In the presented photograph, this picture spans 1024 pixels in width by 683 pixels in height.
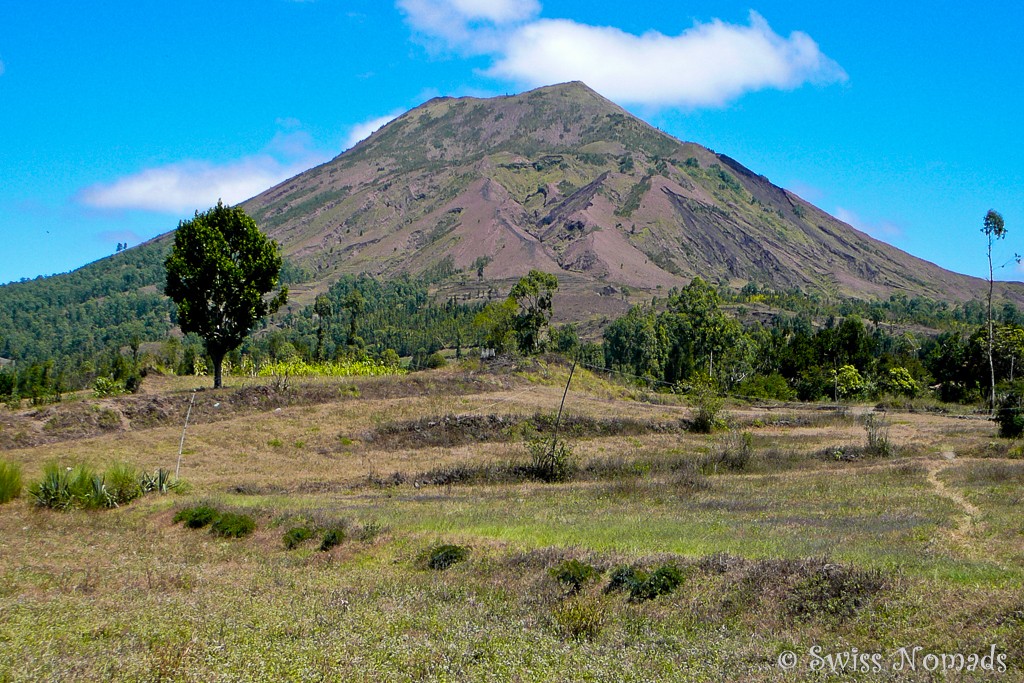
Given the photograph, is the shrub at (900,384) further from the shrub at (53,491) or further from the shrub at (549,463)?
the shrub at (53,491)

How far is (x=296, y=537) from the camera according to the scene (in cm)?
1819

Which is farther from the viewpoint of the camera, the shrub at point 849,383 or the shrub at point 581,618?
the shrub at point 849,383

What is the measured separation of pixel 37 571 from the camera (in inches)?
588

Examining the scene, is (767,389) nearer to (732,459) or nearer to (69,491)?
(732,459)

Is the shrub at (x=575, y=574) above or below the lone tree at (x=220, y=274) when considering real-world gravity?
below

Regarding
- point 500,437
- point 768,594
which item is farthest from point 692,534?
point 500,437

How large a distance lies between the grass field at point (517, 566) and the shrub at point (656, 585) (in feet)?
0.62

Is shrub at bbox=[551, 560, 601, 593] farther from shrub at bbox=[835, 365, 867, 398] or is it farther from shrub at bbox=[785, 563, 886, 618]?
shrub at bbox=[835, 365, 867, 398]

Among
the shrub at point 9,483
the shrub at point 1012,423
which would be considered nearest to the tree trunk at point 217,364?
the shrub at point 9,483

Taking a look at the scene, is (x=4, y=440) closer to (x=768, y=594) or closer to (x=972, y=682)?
(x=768, y=594)

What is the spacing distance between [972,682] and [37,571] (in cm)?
1594

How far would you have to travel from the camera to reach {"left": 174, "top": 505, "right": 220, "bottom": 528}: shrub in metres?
20.6

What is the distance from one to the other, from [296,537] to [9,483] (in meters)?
12.9

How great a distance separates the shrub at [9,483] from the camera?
79.7 feet
